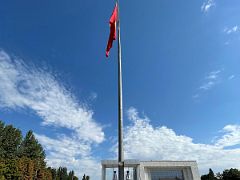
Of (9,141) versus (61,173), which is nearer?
(9,141)

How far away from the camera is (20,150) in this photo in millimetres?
65875

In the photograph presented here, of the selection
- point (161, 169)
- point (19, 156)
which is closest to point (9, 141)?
point (19, 156)

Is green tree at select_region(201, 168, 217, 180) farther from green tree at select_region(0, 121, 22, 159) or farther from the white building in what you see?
green tree at select_region(0, 121, 22, 159)

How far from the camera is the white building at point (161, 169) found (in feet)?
130

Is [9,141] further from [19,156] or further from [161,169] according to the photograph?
[161,169]

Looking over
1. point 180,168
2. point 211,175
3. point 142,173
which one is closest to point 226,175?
point 211,175

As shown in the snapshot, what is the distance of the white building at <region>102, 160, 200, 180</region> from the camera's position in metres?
39.6

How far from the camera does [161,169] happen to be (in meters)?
42.3

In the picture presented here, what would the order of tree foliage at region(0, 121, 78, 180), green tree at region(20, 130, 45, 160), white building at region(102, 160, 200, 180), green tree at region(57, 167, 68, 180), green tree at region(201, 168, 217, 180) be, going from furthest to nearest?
green tree at region(57, 167, 68, 180) → green tree at region(201, 168, 217, 180) → green tree at region(20, 130, 45, 160) → tree foliage at region(0, 121, 78, 180) → white building at region(102, 160, 200, 180)

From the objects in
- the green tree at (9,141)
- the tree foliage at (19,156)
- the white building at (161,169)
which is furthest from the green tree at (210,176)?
the green tree at (9,141)

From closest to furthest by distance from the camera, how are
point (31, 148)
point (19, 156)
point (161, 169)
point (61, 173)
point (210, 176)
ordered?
1. point (161, 169)
2. point (19, 156)
3. point (31, 148)
4. point (210, 176)
5. point (61, 173)

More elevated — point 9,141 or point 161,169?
point 9,141

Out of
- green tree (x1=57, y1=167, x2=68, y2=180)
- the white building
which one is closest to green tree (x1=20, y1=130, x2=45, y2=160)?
green tree (x1=57, y1=167, x2=68, y2=180)

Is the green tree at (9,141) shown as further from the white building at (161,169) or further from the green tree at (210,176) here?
the green tree at (210,176)
